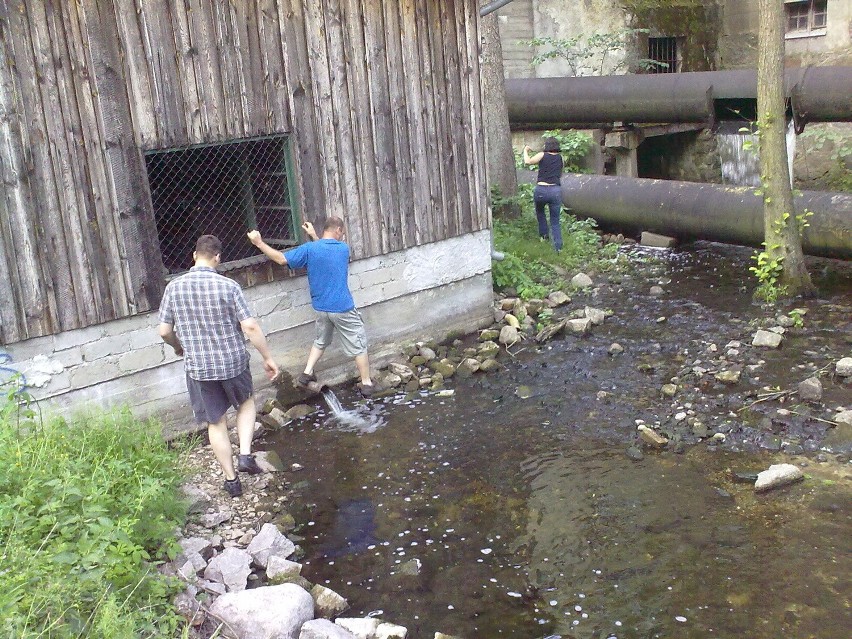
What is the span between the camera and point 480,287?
9.41 m

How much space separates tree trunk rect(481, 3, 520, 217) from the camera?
11.9 meters

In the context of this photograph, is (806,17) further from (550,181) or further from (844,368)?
(844,368)

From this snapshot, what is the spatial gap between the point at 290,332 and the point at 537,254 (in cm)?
483

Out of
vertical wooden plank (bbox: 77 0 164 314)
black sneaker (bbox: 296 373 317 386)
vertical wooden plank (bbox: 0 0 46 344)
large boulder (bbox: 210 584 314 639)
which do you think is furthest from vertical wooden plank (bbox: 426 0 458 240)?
large boulder (bbox: 210 584 314 639)

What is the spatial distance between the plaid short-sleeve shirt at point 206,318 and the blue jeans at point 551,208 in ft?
22.3

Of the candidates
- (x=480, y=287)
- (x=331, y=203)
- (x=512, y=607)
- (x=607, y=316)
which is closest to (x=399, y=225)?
(x=331, y=203)

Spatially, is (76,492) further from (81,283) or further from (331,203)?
(331,203)

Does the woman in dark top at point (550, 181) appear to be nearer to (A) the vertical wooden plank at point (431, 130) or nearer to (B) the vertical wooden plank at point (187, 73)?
(A) the vertical wooden plank at point (431, 130)

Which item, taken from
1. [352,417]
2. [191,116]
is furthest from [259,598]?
[191,116]

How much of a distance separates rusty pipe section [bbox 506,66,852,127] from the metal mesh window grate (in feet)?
25.4

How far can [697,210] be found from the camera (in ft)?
38.1

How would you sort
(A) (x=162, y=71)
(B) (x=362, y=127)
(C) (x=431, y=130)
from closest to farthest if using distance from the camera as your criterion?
(A) (x=162, y=71) → (B) (x=362, y=127) → (C) (x=431, y=130)

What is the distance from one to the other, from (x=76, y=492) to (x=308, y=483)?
7.04 ft

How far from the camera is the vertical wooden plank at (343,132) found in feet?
25.0
